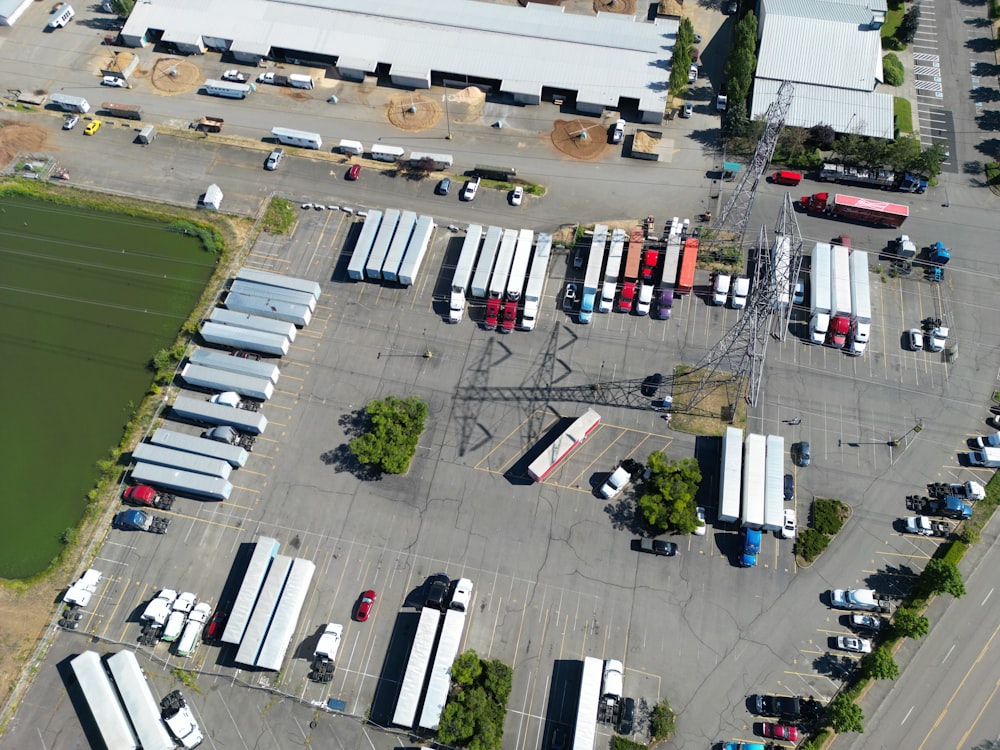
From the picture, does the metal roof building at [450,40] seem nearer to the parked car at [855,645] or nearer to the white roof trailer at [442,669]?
the parked car at [855,645]

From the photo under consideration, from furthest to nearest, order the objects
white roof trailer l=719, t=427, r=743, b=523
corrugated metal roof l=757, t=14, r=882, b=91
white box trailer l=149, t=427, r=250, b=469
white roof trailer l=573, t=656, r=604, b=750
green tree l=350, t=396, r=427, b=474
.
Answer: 1. corrugated metal roof l=757, t=14, r=882, b=91
2. white box trailer l=149, t=427, r=250, b=469
3. green tree l=350, t=396, r=427, b=474
4. white roof trailer l=719, t=427, r=743, b=523
5. white roof trailer l=573, t=656, r=604, b=750

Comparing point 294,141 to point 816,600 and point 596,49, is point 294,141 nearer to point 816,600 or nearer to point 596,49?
point 596,49

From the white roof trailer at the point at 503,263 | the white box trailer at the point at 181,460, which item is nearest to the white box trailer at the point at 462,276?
the white roof trailer at the point at 503,263

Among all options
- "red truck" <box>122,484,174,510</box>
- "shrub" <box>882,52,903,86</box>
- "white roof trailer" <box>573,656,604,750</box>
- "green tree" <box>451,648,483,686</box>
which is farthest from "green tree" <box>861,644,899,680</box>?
"shrub" <box>882,52,903,86</box>

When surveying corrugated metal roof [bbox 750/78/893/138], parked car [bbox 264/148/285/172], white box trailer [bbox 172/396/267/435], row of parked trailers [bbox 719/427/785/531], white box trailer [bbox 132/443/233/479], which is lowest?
white box trailer [bbox 132/443/233/479]

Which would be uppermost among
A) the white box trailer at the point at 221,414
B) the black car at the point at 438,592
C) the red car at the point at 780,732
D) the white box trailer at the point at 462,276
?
the white box trailer at the point at 462,276

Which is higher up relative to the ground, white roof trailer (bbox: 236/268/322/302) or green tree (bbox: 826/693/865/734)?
white roof trailer (bbox: 236/268/322/302)

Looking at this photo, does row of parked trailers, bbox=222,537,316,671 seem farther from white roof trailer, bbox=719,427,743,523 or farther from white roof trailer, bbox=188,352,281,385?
white roof trailer, bbox=719,427,743,523

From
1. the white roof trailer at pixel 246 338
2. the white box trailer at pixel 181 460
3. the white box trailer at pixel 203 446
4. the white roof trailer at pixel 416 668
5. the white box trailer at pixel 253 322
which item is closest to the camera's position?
the white roof trailer at pixel 416 668
